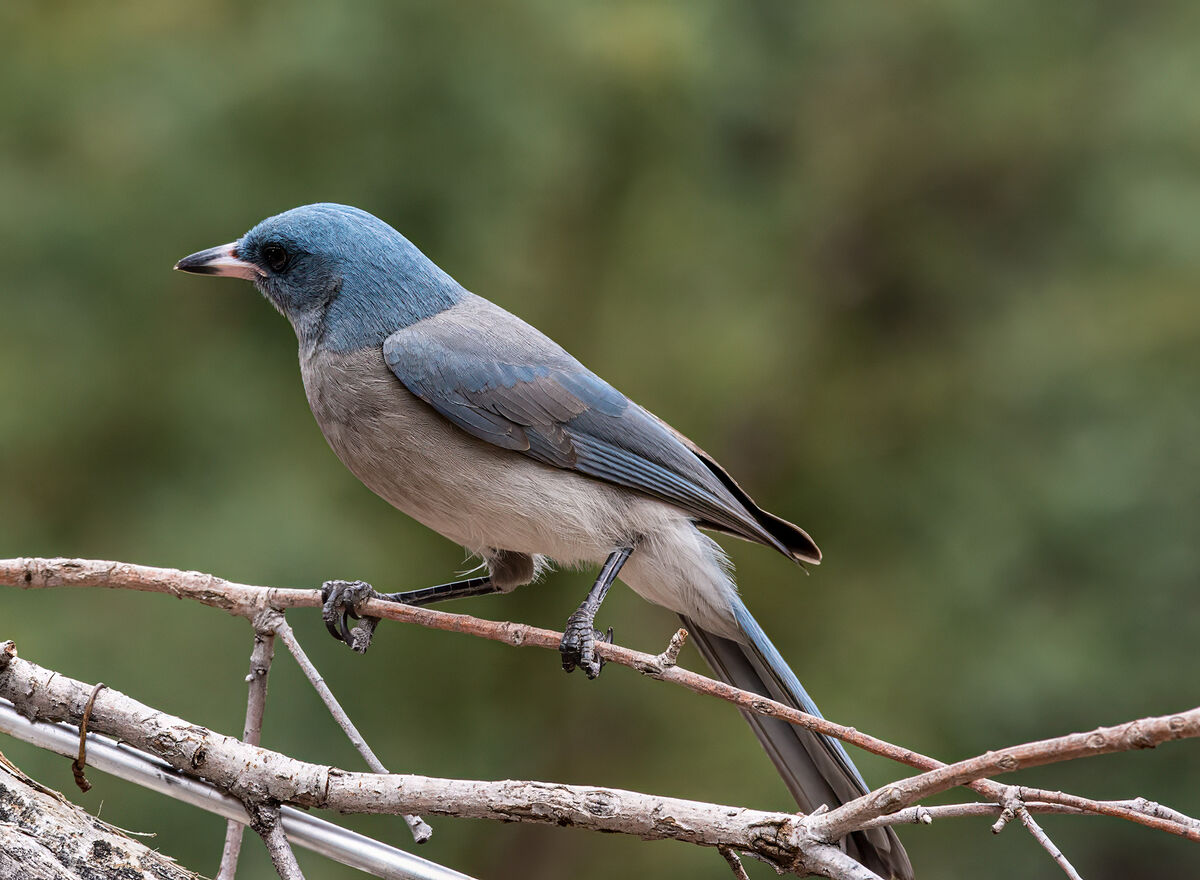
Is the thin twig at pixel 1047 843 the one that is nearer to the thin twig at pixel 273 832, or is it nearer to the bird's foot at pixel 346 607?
the thin twig at pixel 273 832

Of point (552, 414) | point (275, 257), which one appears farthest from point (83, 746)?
point (275, 257)

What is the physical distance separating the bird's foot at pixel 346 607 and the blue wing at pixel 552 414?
0.43m

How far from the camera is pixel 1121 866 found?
480 centimetres

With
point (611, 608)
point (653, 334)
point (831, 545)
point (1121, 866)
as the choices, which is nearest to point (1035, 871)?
point (1121, 866)

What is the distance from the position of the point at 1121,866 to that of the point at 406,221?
12.2 ft

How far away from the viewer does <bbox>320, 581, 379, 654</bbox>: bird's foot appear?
2.68 metres

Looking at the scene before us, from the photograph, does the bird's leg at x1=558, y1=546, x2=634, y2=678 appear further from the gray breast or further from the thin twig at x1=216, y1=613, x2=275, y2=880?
the thin twig at x1=216, y1=613, x2=275, y2=880

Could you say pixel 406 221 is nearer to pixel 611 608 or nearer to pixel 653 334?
pixel 653 334

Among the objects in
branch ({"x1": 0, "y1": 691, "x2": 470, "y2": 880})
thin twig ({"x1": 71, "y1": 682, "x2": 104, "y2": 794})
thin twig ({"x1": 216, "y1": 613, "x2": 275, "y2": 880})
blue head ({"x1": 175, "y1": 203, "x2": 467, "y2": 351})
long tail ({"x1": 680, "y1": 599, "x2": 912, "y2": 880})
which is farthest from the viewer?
blue head ({"x1": 175, "y1": 203, "x2": 467, "y2": 351})

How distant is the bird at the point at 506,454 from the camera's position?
2686mm

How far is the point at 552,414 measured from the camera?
287 centimetres

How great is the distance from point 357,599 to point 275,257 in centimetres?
90

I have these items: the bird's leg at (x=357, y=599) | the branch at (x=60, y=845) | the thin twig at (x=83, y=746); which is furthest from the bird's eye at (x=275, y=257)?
the branch at (x=60, y=845)

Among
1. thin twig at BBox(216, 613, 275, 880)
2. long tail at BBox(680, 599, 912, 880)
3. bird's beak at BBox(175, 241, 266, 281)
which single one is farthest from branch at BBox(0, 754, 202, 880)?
bird's beak at BBox(175, 241, 266, 281)
